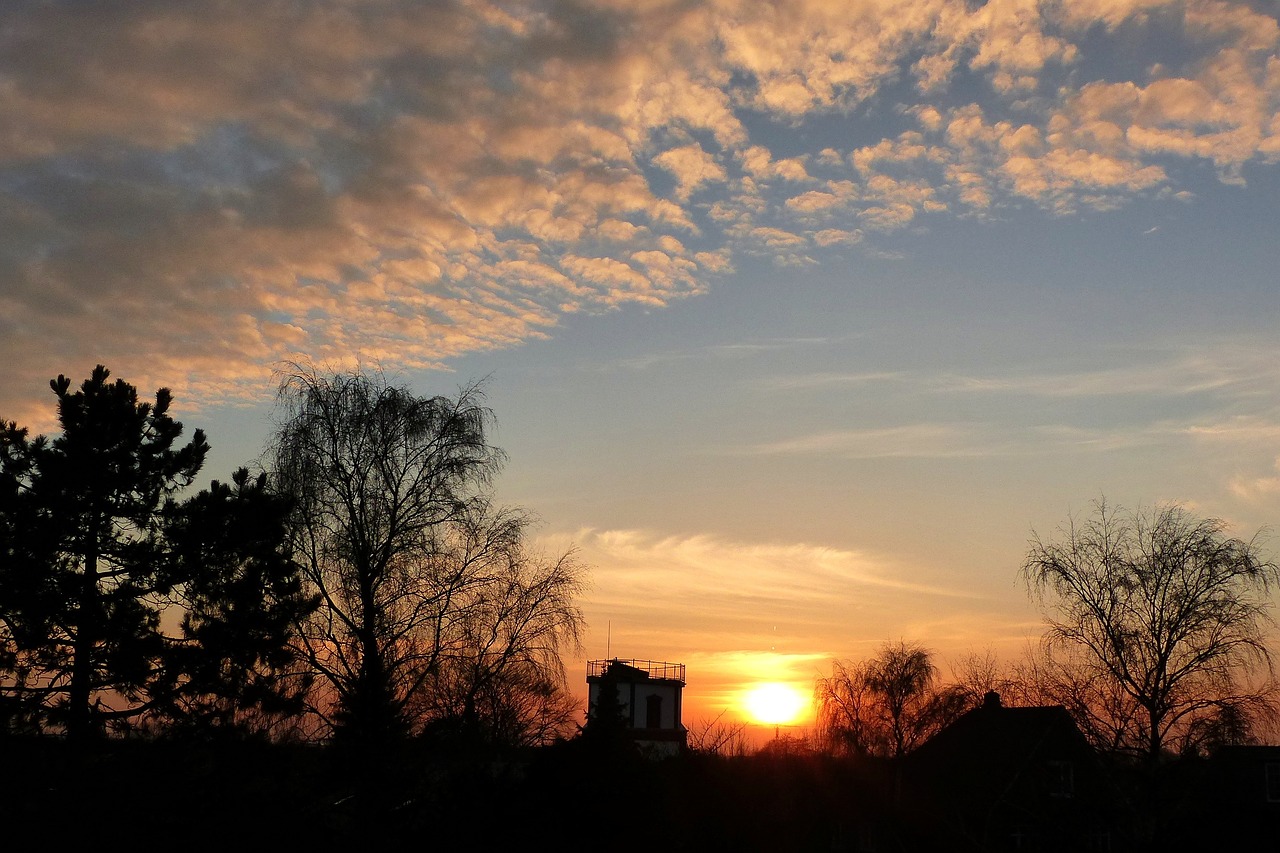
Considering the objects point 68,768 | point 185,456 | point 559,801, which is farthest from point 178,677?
point 559,801

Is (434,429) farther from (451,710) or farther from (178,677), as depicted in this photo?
(178,677)

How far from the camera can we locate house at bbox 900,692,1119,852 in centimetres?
3703

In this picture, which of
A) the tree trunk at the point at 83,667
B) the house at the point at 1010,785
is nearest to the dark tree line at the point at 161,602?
the tree trunk at the point at 83,667

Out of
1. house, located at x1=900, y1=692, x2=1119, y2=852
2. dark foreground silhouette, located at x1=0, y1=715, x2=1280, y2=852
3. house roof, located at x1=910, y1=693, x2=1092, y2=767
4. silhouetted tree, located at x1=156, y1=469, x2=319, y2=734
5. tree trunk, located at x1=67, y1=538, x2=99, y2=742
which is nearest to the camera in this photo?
dark foreground silhouette, located at x1=0, y1=715, x2=1280, y2=852

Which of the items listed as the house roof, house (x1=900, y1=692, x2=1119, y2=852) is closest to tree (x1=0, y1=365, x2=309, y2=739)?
house (x1=900, y1=692, x2=1119, y2=852)

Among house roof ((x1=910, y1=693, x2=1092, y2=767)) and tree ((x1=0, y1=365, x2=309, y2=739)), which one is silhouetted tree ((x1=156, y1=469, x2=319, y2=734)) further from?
house roof ((x1=910, y1=693, x2=1092, y2=767))

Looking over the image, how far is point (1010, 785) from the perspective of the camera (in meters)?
44.4

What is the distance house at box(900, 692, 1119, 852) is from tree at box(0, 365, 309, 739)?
27.8 meters

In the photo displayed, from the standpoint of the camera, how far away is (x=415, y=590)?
31.6 metres

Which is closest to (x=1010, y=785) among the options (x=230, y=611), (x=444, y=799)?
(x=444, y=799)

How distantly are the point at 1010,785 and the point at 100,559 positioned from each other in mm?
36480

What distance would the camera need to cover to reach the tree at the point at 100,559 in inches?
835

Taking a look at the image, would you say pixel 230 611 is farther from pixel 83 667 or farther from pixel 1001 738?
pixel 1001 738

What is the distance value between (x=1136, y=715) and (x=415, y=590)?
24.3 m
